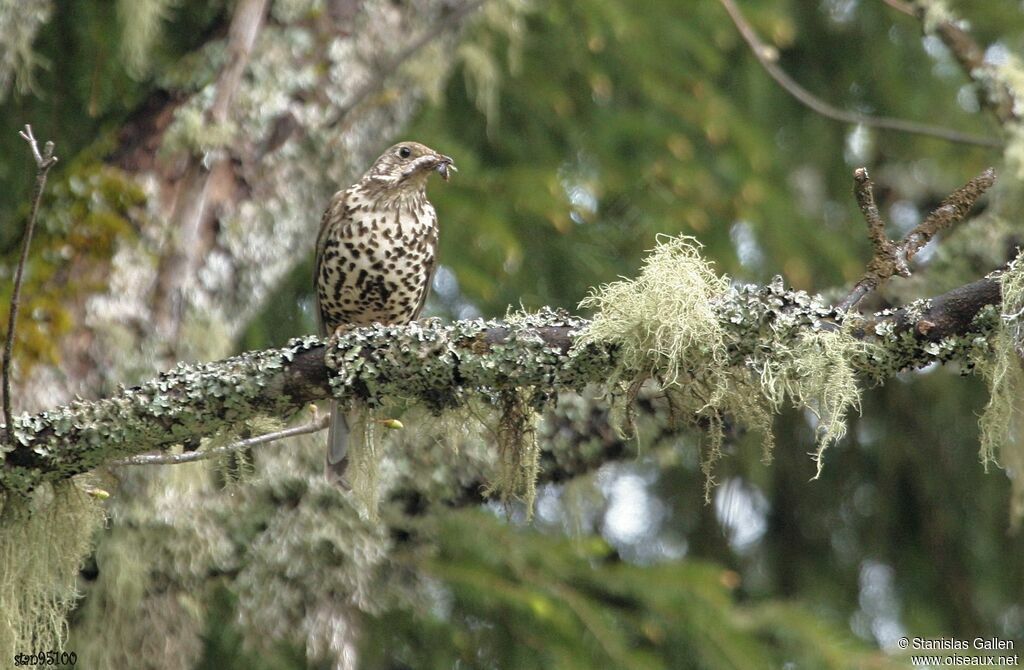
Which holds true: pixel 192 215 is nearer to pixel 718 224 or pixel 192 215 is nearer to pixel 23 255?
pixel 23 255

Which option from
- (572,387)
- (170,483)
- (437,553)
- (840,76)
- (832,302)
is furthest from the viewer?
(840,76)

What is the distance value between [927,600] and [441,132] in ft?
8.39

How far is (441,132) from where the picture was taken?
5.07m

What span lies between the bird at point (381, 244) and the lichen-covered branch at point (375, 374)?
1.35 meters

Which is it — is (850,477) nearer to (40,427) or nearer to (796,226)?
(796,226)

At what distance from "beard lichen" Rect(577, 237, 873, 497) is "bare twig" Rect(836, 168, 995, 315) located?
136mm

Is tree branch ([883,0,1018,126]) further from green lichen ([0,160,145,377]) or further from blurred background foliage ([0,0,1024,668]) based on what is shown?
green lichen ([0,160,145,377])

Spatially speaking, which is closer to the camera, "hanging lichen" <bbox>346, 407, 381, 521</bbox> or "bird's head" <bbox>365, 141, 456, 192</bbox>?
"hanging lichen" <bbox>346, 407, 381, 521</bbox>

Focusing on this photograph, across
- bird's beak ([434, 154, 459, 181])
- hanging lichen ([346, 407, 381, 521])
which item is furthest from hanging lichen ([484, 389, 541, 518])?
bird's beak ([434, 154, 459, 181])

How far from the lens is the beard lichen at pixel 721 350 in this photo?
2.34m

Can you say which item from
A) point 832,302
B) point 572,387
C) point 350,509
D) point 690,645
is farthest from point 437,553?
point 572,387

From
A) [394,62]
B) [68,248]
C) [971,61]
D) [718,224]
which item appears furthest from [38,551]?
[971,61]

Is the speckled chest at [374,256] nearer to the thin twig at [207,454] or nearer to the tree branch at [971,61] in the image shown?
the thin twig at [207,454]

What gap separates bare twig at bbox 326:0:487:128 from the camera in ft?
13.1
